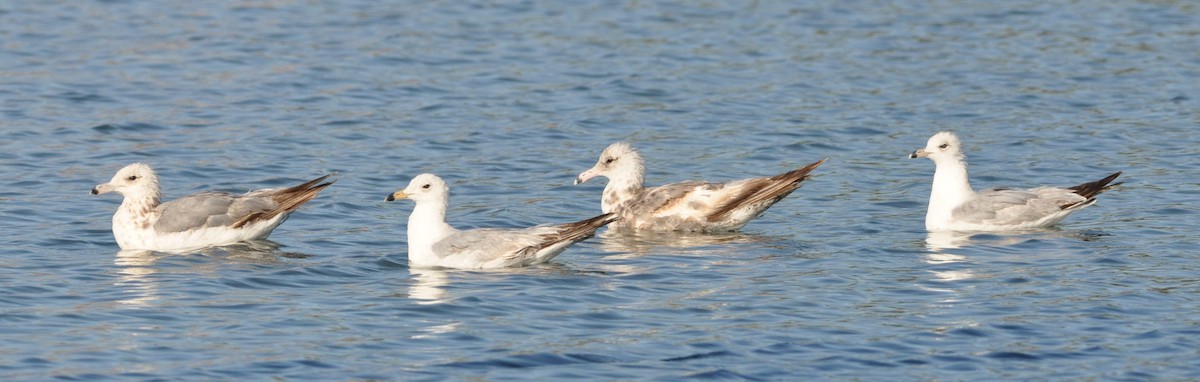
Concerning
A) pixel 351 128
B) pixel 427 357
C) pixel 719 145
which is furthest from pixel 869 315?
pixel 351 128

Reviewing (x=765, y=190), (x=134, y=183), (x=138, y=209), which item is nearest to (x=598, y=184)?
(x=765, y=190)

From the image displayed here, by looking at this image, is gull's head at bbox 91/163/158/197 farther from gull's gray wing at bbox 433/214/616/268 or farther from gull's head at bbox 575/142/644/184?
gull's head at bbox 575/142/644/184

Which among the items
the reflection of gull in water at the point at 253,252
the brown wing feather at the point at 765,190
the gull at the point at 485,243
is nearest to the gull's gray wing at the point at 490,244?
the gull at the point at 485,243

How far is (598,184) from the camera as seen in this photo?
70.7 feet

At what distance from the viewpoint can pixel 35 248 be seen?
16.5 meters

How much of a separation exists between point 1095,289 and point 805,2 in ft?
61.4

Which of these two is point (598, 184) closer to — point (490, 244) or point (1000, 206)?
point (1000, 206)

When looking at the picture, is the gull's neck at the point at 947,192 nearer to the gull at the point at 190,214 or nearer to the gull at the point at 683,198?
the gull at the point at 683,198

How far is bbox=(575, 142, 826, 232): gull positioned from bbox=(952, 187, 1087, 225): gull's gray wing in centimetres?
150

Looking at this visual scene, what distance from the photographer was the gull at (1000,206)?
1770 cm

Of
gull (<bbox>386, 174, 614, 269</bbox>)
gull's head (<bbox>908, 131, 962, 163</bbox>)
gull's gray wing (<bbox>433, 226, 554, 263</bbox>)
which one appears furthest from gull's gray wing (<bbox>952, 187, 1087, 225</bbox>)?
gull's gray wing (<bbox>433, 226, 554, 263</bbox>)

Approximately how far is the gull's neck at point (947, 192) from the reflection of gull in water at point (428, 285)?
5016mm

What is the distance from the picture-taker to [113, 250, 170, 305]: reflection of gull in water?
1434cm

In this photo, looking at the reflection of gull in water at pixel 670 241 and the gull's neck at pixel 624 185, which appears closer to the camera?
the reflection of gull in water at pixel 670 241
